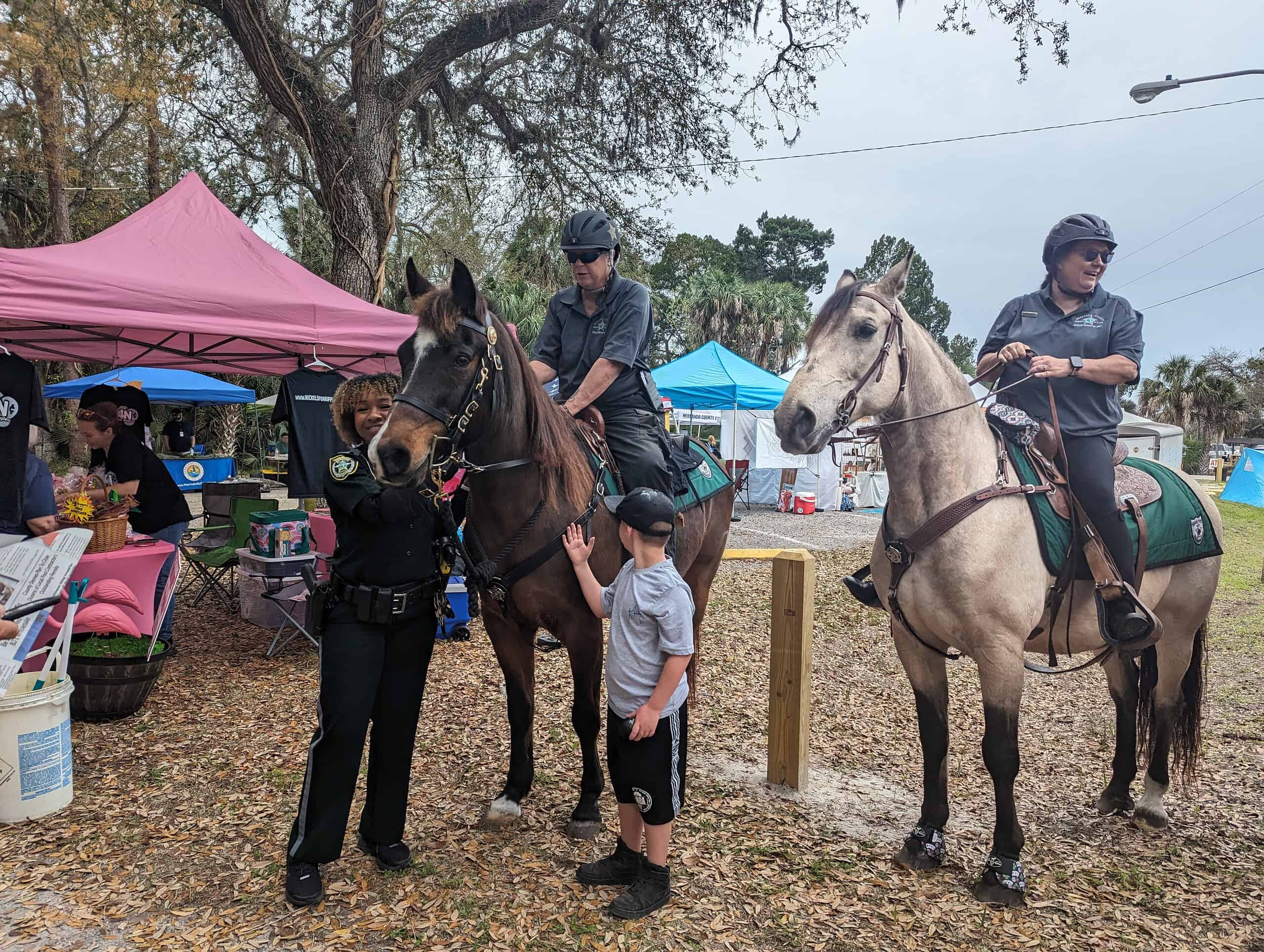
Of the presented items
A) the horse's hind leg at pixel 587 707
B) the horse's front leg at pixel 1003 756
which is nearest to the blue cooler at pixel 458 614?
the horse's hind leg at pixel 587 707

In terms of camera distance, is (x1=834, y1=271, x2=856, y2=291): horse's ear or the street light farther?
the street light

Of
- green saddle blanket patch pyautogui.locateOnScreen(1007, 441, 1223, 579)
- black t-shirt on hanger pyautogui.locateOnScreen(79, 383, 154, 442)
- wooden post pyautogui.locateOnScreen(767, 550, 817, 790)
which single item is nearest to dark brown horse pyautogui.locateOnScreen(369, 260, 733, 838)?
wooden post pyautogui.locateOnScreen(767, 550, 817, 790)

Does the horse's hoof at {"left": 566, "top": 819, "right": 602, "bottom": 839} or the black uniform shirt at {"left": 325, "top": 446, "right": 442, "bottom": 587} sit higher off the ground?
the black uniform shirt at {"left": 325, "top": 446, "right": 442, "bottom": 587}

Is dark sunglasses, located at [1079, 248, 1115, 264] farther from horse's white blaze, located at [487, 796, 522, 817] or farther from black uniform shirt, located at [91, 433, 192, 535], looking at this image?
black uniform shirt, located at [91, 433, 192, 535]

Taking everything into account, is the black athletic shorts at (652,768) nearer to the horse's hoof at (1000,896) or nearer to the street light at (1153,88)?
the horse's hoof at (1000,896)

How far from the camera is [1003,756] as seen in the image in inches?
116

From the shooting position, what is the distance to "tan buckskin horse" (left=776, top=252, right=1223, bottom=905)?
2904mm

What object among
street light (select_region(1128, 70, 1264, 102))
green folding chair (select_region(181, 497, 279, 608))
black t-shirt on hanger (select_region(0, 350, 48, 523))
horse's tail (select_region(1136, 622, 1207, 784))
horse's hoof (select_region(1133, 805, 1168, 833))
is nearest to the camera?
horse's hoof (select_region(1133, 805, 1168, 833))

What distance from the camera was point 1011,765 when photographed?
2.97m

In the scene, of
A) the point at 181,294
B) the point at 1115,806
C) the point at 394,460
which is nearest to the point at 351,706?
the point at 394,460

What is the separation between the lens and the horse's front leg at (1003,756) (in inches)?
114

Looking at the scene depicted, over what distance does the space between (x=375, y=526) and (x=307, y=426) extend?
395 cm

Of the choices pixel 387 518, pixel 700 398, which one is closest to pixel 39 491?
pixel 387 518

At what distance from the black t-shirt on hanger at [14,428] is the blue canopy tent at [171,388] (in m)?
10.9
